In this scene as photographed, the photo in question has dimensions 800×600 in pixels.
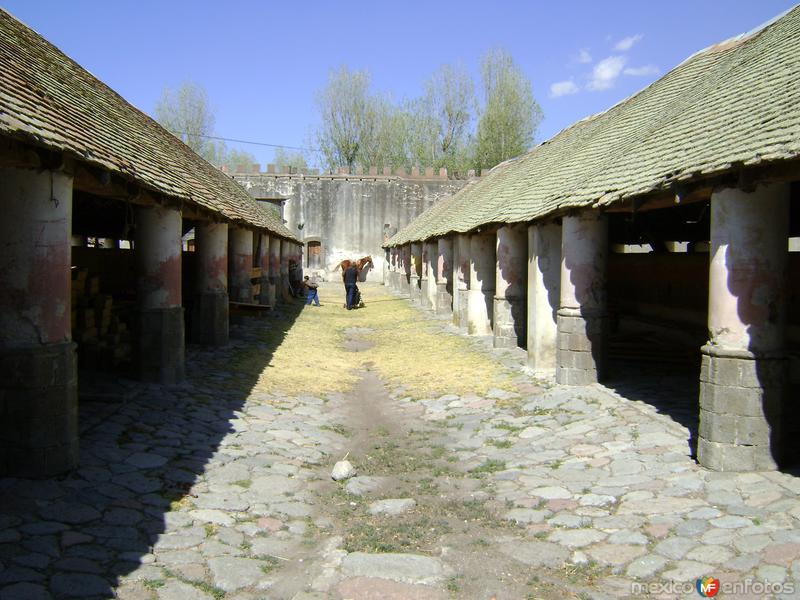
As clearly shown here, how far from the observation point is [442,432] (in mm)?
8500

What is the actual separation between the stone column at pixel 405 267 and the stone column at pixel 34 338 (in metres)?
23.0

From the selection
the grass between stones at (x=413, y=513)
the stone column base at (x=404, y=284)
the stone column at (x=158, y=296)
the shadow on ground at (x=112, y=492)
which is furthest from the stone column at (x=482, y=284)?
the stone column base at (x=404, y=284)

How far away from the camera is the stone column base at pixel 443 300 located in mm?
19938

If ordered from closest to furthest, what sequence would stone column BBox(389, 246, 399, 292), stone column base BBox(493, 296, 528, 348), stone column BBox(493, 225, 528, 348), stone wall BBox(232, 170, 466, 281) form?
stone column BBox(493, 225, 528, 348) → stone column base BBox(493, 296, 528, 348) → stone column BBox(389, 246, 399, 292) → stone wall BBox(232, 170, 466, 281)

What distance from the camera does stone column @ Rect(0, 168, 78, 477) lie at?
18.4 ft

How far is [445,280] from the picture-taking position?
20.3m

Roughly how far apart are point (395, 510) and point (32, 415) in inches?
123


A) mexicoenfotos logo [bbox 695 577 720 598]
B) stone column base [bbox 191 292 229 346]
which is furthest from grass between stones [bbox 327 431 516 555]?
stone column base [bbox 191 292 229 346]

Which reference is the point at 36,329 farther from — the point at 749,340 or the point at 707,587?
the point at 749,340

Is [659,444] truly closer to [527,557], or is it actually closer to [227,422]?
[527,557]

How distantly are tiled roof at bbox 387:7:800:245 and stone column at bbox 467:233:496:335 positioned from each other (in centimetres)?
66

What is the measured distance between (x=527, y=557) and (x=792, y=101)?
484cm

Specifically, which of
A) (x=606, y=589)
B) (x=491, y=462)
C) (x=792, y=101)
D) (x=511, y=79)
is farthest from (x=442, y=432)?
(x=511, y=79)

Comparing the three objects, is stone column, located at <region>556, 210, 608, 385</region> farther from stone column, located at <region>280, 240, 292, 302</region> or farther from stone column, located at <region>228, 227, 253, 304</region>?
stone column, located at <region>280, 240, 292, 302</region>
